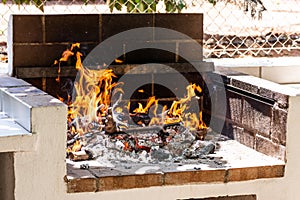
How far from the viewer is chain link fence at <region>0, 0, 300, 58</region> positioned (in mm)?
6020

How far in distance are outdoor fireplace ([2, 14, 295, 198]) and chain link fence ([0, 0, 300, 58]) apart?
0.36 meters

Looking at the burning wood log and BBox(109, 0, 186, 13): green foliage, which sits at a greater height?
BBox(109, 0, 186, 13): green foliage

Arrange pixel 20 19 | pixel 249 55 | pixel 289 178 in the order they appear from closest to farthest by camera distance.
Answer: pixel 289 178, pixel 20 19, pixel 249 55

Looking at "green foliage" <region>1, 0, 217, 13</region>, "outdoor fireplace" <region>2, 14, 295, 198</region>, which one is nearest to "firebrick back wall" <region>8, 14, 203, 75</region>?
"outdoor fireplace" <region>2, 14, 295, 198</region>

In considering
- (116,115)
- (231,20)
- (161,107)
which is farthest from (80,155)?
(231,20)

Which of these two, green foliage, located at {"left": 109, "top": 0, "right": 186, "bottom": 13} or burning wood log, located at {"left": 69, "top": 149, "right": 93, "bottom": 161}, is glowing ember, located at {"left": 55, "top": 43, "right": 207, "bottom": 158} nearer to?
burning wood log, located at {"left": 69, "top": 149, "right": 93, "bottom": 161}

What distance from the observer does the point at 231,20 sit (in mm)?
7887

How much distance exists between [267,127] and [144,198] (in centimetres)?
98

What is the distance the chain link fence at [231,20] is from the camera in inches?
237

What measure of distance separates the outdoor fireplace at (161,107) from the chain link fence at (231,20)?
0.36m

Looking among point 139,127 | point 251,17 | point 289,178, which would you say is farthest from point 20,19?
point 251,17

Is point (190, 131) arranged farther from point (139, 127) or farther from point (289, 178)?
point (289, 178)

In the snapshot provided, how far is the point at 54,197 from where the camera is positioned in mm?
3887

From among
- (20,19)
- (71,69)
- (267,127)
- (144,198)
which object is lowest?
(144,198)
